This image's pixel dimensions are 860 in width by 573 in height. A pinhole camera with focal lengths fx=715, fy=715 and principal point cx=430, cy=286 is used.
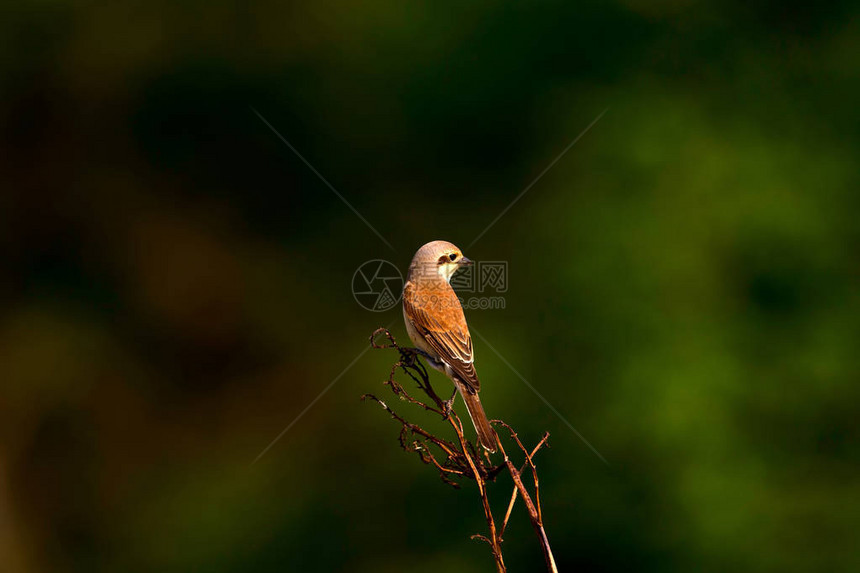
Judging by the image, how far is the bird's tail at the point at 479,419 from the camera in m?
2.89

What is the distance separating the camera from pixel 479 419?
3.03m

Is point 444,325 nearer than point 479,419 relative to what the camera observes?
No

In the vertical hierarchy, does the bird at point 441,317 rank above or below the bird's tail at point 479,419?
above

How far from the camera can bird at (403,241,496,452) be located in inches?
130

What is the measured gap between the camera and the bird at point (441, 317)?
10.8ft

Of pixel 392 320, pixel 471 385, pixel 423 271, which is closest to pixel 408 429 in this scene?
pixel 471 385

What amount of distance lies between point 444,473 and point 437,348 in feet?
5.28

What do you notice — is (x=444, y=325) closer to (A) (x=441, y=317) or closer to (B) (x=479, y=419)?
(A) (x=441, y=317)

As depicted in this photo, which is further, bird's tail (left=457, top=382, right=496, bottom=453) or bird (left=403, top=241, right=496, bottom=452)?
bird (left=403, top=241, right=496, bottom=452)

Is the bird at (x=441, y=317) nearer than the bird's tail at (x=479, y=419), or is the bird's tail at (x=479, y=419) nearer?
the bird's tail at (x=479, y=419)

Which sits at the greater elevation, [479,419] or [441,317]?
[441,317]

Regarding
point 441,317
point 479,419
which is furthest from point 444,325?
point 479,419

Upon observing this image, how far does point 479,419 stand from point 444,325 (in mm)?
610

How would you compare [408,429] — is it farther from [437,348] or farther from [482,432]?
[437,348]
